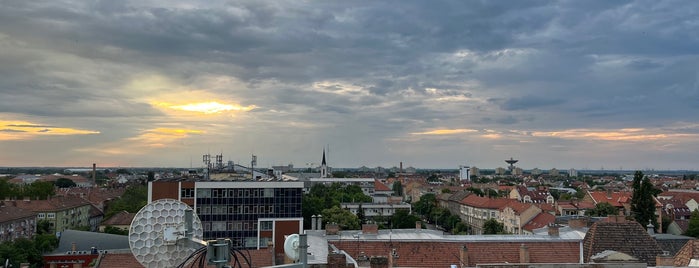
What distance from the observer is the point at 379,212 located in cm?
13062

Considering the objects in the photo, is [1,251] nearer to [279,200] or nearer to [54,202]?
[279,200]

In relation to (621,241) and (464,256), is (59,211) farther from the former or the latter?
(621,241)

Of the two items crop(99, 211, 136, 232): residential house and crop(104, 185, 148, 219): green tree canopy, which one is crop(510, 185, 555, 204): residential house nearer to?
crop(104, 185, 148, 219): green tree canopy

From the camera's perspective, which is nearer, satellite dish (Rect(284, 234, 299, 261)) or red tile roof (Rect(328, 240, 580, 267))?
satellite dish (Rect(284, 234, 299, 261))

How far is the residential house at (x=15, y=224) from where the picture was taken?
75406 millimetres

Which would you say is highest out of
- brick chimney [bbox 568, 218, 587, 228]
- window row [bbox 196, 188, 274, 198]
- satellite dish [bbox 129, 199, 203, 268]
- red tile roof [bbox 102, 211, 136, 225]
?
satellite dish [bbox 129, 199, 203, 268]

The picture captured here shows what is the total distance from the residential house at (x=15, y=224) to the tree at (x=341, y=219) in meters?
45.8

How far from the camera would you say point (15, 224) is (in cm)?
7919

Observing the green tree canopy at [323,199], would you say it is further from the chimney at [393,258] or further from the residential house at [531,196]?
the chimney at [393,258]

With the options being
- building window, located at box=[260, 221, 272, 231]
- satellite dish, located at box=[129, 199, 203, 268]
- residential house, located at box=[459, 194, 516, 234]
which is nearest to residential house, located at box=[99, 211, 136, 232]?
building window, located at box=[260, 221, 272, 231]

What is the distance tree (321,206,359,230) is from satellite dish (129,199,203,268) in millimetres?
70299

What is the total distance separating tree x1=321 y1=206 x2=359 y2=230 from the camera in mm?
85812

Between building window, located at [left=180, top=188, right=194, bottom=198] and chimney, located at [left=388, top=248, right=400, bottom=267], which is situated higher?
building window, located at [left=180, top=188, right=194, bottom=198]

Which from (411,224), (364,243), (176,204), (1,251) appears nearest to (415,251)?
(364,243)
